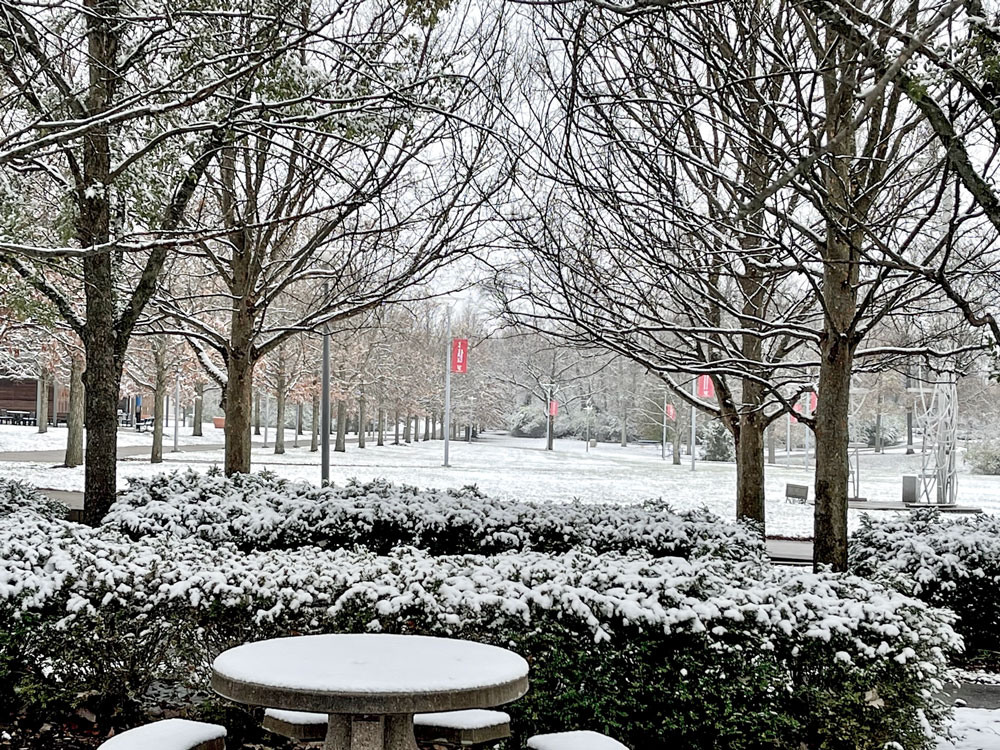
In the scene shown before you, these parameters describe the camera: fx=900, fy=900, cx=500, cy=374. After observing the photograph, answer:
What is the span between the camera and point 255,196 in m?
11.7

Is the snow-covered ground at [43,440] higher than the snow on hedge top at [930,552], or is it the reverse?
the snow on hedge top at [930,552]

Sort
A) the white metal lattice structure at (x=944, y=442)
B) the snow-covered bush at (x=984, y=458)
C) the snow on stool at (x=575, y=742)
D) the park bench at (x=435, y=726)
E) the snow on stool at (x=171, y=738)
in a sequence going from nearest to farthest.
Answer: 1. the snow on stool at (x=171, y=738)
2. the snow on stool at (x=575, y=742)
3. the park bench at (x=435, y=726)
4. the white metal lattice structure at (x=944, y=442)
5. the snow-covered bush at (x=984, y=458)

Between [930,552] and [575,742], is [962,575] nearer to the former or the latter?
[930,552]

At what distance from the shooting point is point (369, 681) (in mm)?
3705

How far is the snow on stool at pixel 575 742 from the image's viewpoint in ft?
14.1

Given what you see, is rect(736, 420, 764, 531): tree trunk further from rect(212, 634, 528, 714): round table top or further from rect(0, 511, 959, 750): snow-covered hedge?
rect(212, 634, 528, 714): round table top

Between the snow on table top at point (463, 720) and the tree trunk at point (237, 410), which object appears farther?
the tree trunk at point (237, 410)

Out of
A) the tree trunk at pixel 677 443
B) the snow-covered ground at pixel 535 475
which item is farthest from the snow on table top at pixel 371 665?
the tree trunk at pixel 677 443

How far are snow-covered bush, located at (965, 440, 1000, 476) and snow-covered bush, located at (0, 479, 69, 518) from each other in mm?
47329

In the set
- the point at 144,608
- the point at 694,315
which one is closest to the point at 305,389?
the point at 694,315

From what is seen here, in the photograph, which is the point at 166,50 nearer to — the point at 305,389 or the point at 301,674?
the point at 301,674

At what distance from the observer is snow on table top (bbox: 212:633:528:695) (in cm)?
366

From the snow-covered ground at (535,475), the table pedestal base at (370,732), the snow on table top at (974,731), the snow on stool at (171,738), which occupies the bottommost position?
the snow-covered ground at (535,475)

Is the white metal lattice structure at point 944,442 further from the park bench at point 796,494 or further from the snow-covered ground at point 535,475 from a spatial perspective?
the park bench at point 796,494
